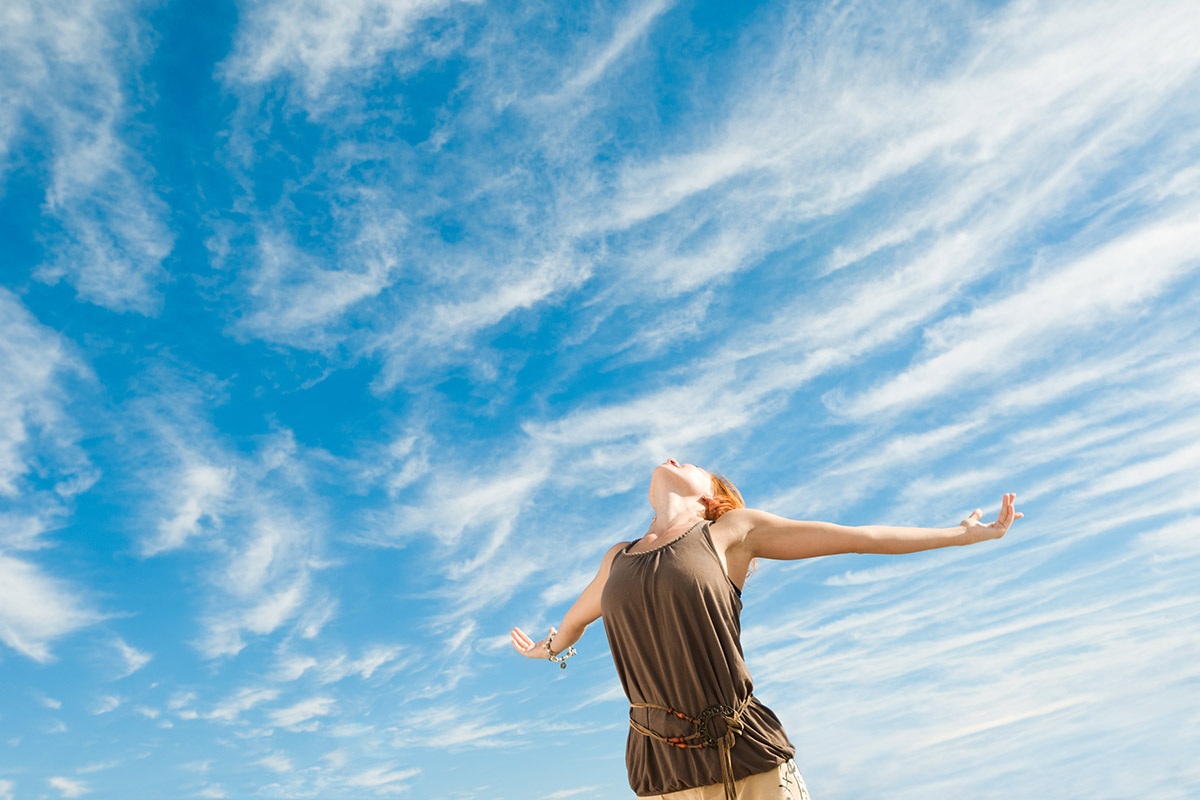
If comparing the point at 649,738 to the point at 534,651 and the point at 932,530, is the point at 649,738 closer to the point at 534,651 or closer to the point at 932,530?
the point at 534,651

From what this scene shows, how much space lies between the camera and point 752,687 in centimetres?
559

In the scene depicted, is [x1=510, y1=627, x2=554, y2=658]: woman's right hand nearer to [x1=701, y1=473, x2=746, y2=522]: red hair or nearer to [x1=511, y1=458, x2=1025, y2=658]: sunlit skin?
[x1=511, y1=458, x2=1025, y2=658]: sunlit skin

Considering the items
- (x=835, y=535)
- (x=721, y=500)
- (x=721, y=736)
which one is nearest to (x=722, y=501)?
(x=721, y=500)

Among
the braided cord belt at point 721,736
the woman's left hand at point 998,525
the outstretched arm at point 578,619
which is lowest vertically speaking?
the braided cord belt at point 721,736

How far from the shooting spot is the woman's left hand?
223 inches

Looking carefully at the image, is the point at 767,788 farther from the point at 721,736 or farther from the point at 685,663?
the point at 685,663

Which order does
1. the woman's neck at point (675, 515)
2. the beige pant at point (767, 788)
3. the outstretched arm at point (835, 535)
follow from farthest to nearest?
the woman's neck at point (675, 515)
the outstretched arm at point (835, 535)
the beige pant at point (767, 788)

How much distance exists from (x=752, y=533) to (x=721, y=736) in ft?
4.71

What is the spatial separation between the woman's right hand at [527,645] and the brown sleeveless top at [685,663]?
154cm

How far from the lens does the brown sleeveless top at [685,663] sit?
5.37 m

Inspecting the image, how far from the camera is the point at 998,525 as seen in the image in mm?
5688

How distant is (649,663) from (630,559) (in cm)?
74

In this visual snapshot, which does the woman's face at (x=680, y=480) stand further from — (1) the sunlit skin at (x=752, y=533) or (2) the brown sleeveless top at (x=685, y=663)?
(2) the brown sleeveless top at (x=685, y=663)

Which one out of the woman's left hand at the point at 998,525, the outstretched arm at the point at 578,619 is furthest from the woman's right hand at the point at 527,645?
the woman's left hand at the point at 998,525
